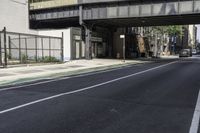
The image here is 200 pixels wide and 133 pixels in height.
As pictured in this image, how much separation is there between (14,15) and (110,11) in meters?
13.0

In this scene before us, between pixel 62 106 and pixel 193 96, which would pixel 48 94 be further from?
pixel 193 96

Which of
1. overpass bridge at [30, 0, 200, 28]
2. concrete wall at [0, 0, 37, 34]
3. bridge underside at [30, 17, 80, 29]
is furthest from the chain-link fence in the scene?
bridge underside at [30, 17, 80, 29]

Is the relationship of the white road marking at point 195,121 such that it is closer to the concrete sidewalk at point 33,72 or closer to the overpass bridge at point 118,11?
the concrete sidewalk at point 33,72

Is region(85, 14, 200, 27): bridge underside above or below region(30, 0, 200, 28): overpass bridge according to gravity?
below

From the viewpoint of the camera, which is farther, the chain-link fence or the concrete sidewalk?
the chain-link fence

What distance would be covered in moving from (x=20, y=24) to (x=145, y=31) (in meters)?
34.9

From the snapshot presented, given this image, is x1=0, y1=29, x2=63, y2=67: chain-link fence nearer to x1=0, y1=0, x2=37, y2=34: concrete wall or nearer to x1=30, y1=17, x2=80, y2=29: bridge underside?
x1=0, y1=0, x2=37, y2=34: concrete wall

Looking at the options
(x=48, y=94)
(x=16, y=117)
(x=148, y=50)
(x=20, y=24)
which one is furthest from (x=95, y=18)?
(x=16, y=117)

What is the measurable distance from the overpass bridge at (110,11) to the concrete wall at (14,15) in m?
4.19

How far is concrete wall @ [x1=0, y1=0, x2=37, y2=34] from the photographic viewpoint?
4762cm

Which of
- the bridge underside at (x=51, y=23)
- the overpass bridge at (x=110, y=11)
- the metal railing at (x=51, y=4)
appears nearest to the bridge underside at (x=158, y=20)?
the overpass bridge at (x=110, y=11)

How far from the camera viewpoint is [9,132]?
7.16 metres

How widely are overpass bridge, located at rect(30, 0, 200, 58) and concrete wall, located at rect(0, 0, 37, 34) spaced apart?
4.19 m

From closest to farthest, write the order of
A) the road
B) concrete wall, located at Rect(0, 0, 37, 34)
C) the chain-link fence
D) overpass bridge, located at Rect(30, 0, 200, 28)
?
the road → the chain-link fence → overpass bridge, located at Rect(30, 0, 200, 28) → concrete wall, located at Rect(0, 0, 37, 34)
